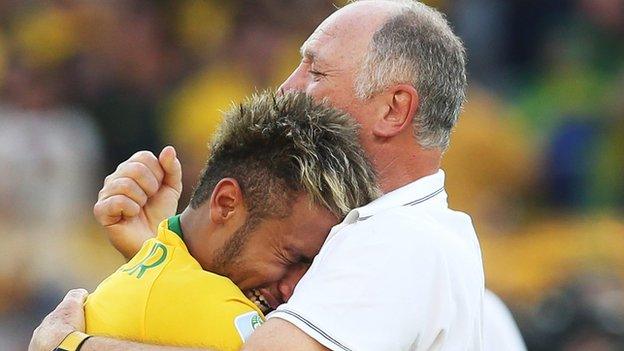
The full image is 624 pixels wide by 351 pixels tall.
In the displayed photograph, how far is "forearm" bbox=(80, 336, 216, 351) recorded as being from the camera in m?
2.86

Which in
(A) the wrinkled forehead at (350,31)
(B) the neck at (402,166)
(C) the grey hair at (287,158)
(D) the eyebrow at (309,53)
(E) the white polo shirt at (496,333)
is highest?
(A) the wrinkled forehead at (350,31)

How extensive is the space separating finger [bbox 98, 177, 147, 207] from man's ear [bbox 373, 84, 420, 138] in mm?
727

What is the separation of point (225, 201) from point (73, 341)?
0.48 m

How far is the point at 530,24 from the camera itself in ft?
29.7

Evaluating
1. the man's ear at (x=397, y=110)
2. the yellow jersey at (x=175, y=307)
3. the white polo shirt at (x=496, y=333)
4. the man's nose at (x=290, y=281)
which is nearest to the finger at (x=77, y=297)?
the yellow jersey at (x=175, y=307)

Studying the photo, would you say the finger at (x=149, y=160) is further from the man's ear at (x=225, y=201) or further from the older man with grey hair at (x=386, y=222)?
the man's ear at (x=225, y=201)

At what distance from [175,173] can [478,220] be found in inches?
170

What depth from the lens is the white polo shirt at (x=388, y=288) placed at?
9.39ft

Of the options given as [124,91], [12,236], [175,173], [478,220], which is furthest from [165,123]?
[175,173]

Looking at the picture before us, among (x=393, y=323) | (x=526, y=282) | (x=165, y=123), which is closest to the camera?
(x=393, y=323)

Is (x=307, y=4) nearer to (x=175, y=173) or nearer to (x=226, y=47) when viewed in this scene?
(x=226, y=47)

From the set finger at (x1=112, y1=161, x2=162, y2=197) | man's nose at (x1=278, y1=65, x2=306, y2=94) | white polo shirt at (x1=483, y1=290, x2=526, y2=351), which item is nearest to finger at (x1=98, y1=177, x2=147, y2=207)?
finger at (x1=112, y1=161, x2=162, y2=197)

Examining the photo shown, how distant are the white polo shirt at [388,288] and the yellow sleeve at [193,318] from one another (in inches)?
4.1

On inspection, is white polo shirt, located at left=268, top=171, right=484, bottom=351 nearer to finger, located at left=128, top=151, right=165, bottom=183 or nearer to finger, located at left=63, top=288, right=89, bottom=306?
finger, located at left=63, top=288, right=89, bottom=306
